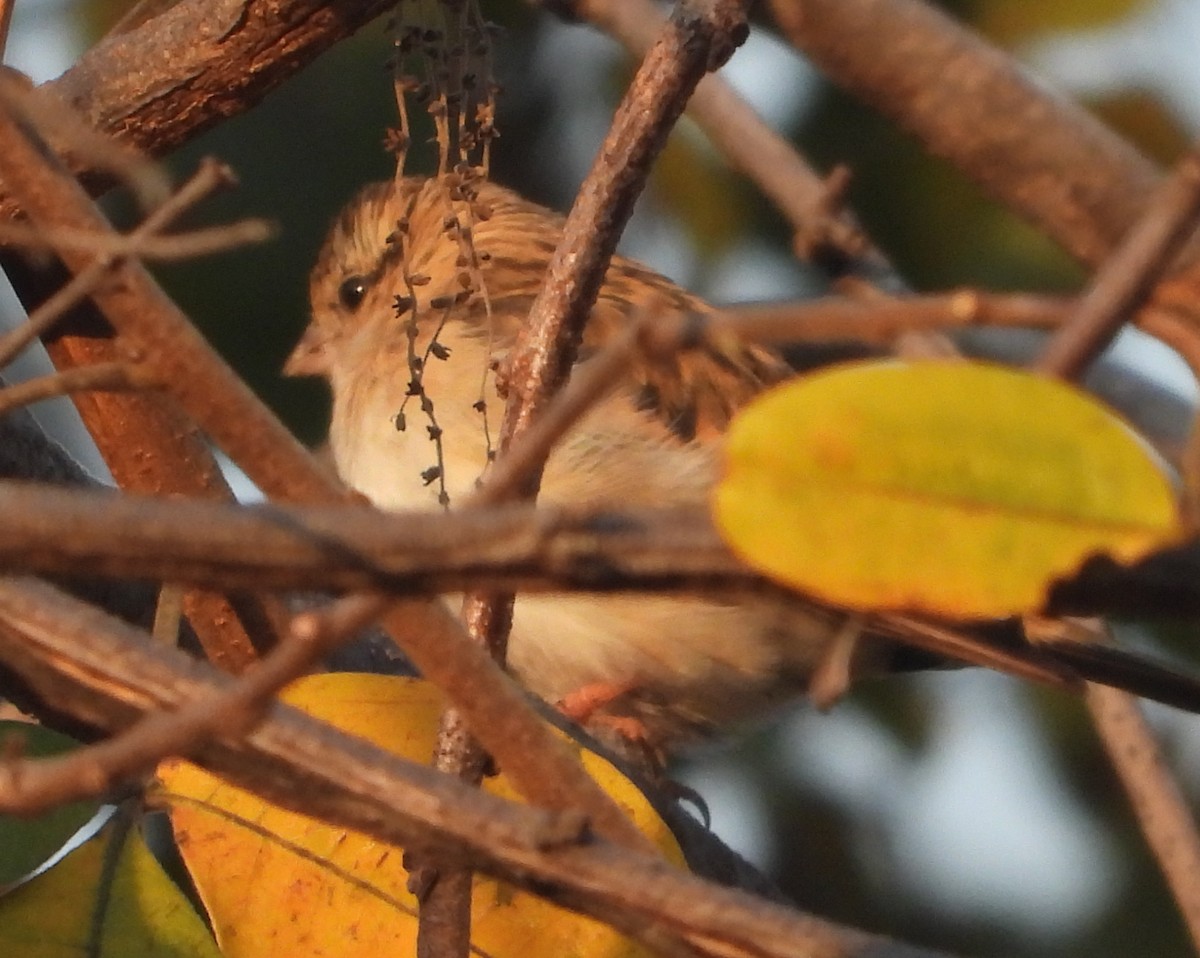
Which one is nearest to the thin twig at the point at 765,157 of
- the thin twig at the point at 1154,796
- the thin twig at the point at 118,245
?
the thin twig at the point at 1154,796

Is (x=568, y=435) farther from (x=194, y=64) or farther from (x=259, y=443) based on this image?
(x=259, y=443)

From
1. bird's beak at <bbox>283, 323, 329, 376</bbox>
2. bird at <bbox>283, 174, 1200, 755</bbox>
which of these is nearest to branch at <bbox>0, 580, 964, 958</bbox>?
bird at <bbox>283, 174, 1200, 755</bbox>

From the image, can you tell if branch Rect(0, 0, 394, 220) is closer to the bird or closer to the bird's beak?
the bird

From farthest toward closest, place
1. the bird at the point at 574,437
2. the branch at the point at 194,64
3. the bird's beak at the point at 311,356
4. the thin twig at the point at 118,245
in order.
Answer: the bird's beak at the point at 311,356, the bird at the point at 574,437, the branch at the point at 194,64, the thin twig at the point at 118,245

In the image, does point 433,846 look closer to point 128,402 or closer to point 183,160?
point 128,402

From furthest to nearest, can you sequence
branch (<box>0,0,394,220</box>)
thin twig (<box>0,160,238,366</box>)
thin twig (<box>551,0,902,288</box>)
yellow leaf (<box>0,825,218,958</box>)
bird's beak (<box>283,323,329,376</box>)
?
1. bird's beak (<box>283,323,329,376</box>)
2. branch (<box>0,0,394,220</box>)
3. thin twig (<box>551,0,902,288</box>)
4. yellow leaf (<box>0,825,218,958</box>)
5. thin twig (<box>0,160,238,366</box>)

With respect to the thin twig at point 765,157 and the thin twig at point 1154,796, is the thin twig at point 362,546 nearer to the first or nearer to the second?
the thin twig at point 765,157
